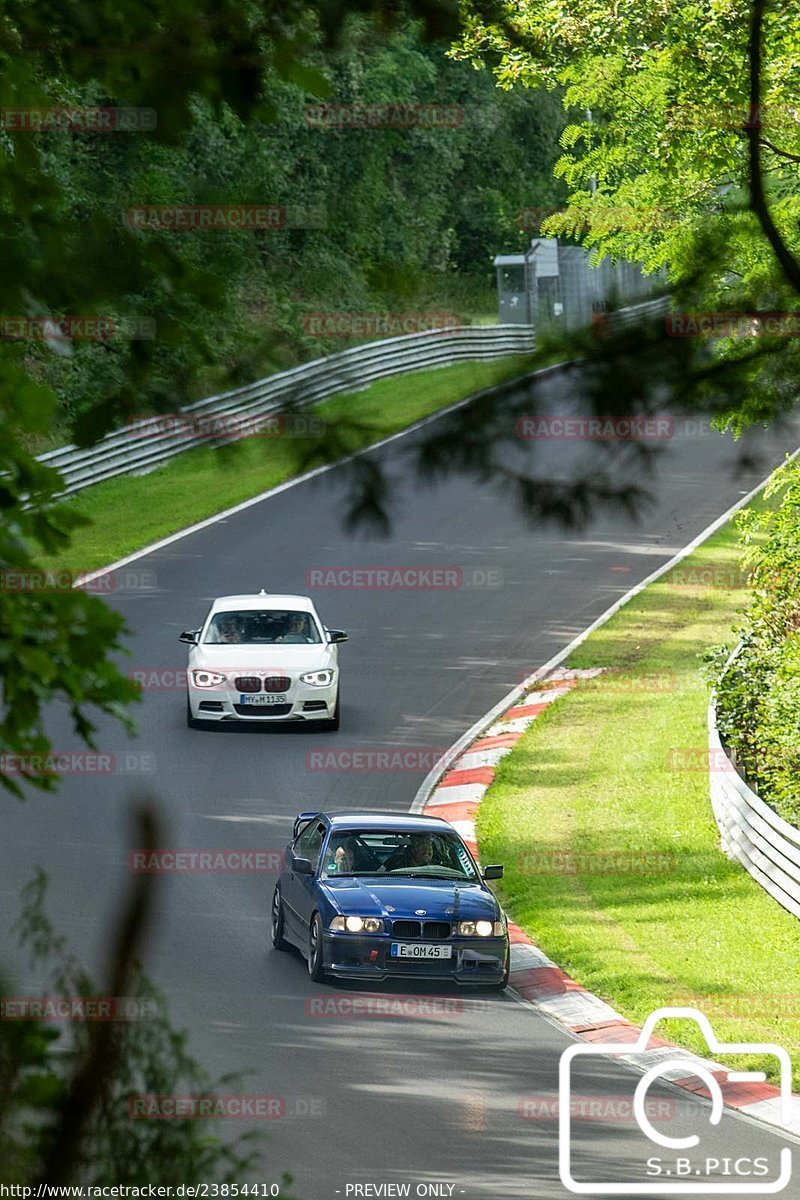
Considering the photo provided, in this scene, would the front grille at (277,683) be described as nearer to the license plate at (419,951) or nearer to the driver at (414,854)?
the driver at (414,854)

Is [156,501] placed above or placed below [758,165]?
below

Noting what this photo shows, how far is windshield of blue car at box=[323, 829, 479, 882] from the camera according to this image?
47.4ft

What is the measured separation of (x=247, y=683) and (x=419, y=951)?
890cm

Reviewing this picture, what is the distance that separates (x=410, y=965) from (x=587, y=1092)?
2617mm

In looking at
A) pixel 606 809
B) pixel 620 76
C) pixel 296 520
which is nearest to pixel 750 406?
pixel 606 809

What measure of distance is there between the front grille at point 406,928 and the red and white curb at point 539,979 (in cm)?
114

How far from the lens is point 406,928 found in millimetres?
13633
